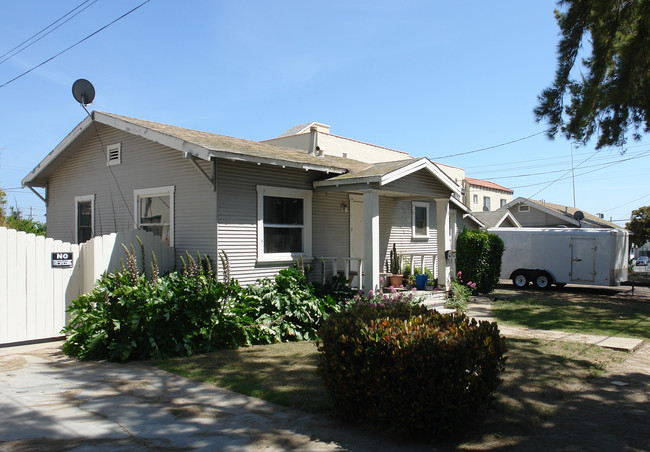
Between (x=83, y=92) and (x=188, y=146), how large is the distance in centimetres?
391

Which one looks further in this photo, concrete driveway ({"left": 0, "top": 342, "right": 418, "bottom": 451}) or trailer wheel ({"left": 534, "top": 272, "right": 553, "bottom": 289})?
trailer wheel ({"left": 534, "top": 272, "right": 553, "bottom": 289})

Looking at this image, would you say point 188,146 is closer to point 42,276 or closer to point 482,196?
point 42,276

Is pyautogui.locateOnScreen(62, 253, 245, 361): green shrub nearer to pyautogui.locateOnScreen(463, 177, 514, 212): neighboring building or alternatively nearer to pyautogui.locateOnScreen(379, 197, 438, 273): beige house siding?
pyautogui.locateOnScreen(379, 197, 438, 273): beige house siding

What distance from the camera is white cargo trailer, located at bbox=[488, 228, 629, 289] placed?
19.2m

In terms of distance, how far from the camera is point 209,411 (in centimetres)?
544

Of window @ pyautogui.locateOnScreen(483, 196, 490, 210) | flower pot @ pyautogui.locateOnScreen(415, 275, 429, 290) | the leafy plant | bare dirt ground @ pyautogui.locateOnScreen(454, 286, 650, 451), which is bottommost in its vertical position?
bare dirt ground @ pyautogui.locateOnScreen(454, 286, 650, 451)

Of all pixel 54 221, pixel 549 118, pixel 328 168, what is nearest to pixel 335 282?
pixel 328 168

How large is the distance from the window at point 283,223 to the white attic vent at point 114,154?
396 cm

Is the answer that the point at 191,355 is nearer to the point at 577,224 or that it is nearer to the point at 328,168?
the point at 328,168

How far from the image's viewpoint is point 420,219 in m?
16.3

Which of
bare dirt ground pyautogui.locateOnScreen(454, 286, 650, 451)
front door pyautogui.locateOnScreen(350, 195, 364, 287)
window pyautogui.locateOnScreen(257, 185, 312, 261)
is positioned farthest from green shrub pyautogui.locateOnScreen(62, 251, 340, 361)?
bare dirt ground pyautogui.locateOnScreen(454, 286, 650, 451)

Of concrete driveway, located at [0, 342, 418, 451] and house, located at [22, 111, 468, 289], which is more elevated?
→ house, located at [22, 111, 468, 289]

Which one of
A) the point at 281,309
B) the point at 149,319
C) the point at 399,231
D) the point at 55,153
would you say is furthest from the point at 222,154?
the point at 399,231

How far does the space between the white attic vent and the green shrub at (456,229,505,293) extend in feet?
38.0
